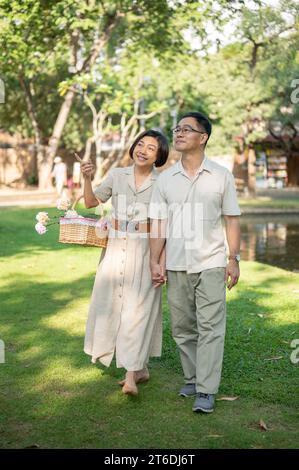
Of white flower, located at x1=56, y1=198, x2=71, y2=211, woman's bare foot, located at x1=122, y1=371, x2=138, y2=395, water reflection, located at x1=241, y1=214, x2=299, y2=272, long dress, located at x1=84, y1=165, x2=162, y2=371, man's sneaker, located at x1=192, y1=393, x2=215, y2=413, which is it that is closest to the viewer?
man's sneaker, located at x1=192, y1=393, x2=215, y2=413

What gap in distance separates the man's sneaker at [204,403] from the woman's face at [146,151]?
5.35 feet

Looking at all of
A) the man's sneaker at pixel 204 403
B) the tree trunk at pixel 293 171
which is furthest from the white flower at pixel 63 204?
the tree trunk at pixel 293 171

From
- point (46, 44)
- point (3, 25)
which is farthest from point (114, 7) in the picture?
point (3, 25)

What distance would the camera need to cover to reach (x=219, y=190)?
16.0 feet

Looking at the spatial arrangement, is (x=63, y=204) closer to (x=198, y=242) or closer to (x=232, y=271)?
(x=198, y=242)

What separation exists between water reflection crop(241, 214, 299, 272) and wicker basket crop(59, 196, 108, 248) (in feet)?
27.3

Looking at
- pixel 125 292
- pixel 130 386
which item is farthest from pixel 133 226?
pixel 130 386

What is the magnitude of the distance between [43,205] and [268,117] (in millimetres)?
13317

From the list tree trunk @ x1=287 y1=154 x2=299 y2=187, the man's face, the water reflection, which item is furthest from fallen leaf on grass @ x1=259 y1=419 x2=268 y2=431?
tree trunk @ x1=287 y1=154 x2=299 y2=187

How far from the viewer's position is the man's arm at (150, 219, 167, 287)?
16.6 feet

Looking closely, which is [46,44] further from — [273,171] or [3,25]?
[273,171]

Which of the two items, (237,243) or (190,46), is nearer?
(237,243)

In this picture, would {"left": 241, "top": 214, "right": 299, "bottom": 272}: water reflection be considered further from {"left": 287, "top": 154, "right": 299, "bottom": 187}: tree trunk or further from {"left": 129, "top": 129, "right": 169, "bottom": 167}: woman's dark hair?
{"left": 287, "top": 154, "right": 299, "bottom": 187}: tree trunk

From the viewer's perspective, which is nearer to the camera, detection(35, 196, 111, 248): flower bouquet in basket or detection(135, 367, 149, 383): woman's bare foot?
detection(35, 196, 111, 248): flower bouquet in basket
